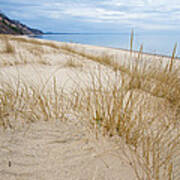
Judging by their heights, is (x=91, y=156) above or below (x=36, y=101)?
below

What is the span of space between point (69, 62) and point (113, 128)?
2.23 m

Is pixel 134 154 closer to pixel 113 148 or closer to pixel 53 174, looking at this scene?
pixel 113 148

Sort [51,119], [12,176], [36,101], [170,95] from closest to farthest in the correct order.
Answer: [12,176]
[51,119]
[36,101]
[170,95]

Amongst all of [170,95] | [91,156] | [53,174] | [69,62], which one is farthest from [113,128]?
[69,62]

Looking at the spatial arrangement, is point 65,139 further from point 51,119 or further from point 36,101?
point 36,101

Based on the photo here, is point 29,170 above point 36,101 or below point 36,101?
below

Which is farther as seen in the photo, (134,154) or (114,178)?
(134,154)

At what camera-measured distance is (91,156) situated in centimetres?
91

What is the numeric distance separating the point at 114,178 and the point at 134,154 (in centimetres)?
20

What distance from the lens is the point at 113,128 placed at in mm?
1075

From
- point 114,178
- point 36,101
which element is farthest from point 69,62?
point 114,178

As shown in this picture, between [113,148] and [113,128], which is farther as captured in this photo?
[113,128]

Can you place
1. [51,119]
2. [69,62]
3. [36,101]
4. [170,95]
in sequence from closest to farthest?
[51,119]
[36,101]
[170,95]
[69,62]

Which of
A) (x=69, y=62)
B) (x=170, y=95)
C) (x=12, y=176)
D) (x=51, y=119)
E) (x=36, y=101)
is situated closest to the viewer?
(x=12, y=176)
